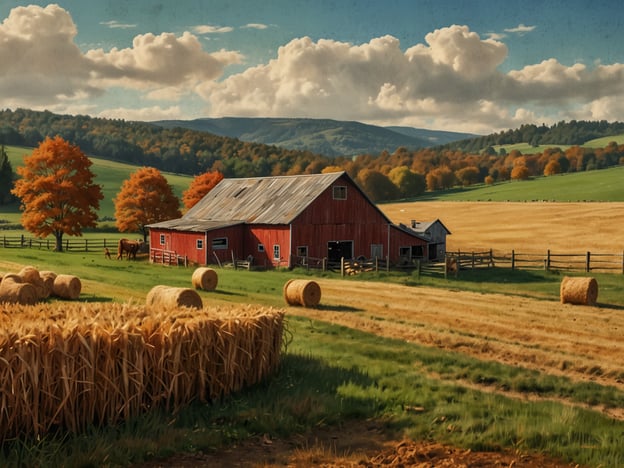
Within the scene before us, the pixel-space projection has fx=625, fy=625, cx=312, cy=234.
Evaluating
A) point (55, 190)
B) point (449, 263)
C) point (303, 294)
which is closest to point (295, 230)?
point (449, 263)

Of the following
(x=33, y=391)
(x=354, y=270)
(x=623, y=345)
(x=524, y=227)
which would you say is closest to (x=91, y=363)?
(x=33, y=391)

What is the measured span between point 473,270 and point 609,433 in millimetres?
30763

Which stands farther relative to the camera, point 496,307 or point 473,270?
point 473,270

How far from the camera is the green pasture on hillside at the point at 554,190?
9900 cm

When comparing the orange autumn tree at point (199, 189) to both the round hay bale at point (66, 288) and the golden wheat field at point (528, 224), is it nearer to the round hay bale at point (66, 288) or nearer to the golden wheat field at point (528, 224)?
the golden wheat field at point (528, 224)

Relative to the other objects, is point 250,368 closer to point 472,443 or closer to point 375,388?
point 375,388

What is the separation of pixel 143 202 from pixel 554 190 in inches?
3067

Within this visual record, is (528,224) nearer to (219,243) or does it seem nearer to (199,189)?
(199,189)

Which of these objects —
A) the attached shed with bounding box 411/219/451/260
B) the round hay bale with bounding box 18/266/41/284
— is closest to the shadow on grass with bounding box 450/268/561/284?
the attached shed with bounding box 411/219/451/260

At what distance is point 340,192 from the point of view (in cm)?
4528

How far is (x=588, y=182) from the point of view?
374ft

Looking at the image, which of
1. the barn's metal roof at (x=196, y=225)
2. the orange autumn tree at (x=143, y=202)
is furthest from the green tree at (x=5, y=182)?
the barn's metal roof at (x=196, y=225)

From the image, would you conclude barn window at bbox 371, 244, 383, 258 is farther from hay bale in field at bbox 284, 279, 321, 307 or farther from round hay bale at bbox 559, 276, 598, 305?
hay bale in field at bbox 284, 279, 321, 307

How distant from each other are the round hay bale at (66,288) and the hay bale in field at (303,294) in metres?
8.11
